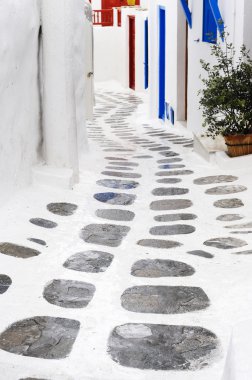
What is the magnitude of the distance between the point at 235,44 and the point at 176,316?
5216 mm

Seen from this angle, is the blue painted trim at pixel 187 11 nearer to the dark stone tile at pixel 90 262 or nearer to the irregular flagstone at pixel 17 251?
the dark stone tile at pixel 90 262

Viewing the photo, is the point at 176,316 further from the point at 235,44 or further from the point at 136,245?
the point at 235,44

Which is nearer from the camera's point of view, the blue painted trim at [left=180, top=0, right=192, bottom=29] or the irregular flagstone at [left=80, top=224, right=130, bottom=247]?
the irregular flagstone at [left=80, top=224, right=130, bottom=247]

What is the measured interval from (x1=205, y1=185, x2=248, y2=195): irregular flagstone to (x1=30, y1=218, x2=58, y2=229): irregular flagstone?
189cm

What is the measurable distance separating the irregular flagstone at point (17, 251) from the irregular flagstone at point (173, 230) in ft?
3.76

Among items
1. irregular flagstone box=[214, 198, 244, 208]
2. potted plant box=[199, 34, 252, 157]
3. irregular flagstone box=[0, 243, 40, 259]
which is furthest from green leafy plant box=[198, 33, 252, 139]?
irregular flagstone box=[0, 243, 40, 259]

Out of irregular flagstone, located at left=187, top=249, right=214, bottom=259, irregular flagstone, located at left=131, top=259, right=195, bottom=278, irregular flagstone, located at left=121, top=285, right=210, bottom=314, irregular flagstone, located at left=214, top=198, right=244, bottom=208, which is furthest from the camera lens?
irregular flagstone, located at left=214, top=198, right=244, bottom=208

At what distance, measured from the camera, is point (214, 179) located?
7.17m

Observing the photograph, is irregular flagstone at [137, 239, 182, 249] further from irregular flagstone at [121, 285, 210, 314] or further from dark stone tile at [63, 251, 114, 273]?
irregular flagstone at [121, 285, 210, 314]

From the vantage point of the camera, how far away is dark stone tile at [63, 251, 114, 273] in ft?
14.7

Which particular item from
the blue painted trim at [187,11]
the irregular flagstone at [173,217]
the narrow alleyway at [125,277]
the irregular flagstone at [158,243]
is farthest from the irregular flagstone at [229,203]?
the blue painted trim at [187,11]

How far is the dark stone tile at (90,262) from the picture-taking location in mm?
4484

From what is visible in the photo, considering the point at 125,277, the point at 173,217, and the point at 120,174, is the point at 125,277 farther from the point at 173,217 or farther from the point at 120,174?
the point at 120,174

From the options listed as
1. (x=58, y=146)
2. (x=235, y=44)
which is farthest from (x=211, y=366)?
(x=235, y=44)
